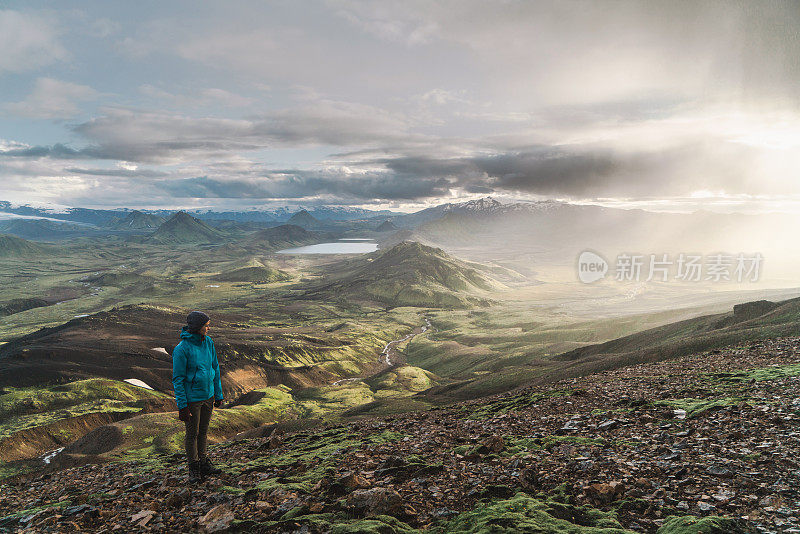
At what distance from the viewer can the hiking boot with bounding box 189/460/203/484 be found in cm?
1566

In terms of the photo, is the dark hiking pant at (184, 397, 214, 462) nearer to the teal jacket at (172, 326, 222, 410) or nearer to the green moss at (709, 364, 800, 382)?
the teal jacket at (172, 326, 222, 410)

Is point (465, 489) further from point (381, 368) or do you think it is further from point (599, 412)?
point (381, 368)

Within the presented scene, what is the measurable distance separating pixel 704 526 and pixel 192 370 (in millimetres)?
16529

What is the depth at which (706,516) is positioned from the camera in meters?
8.80

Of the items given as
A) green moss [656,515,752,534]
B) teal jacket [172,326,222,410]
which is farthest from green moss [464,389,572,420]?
teal jacket [172,326,222,410]

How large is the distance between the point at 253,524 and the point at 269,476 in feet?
18.1

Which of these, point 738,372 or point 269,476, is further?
point 738,372

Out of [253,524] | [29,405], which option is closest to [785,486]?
[253,524]

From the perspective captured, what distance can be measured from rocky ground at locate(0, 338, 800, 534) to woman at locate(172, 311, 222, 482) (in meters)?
1.47

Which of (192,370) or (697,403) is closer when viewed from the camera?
(192,370)

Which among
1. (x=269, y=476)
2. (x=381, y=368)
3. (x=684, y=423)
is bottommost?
(x=381, y=368)

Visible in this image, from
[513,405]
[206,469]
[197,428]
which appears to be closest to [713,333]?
[513,405]

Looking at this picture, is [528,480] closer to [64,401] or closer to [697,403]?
[697,403]

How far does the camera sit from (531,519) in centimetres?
965
